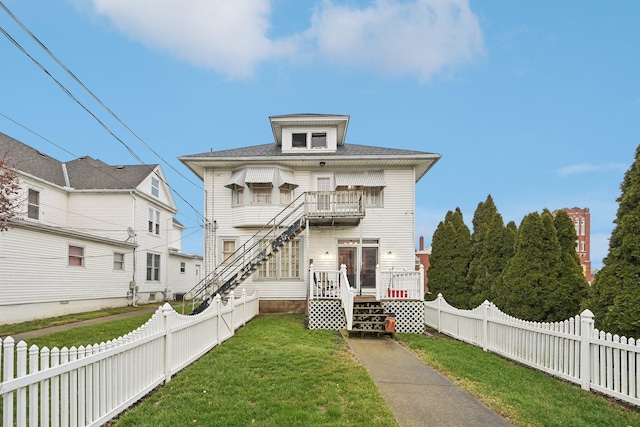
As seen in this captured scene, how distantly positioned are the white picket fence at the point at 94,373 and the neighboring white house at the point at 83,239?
36.2 feet

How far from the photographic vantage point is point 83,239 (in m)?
18.0

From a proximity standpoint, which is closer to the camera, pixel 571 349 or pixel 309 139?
pixel 571 349

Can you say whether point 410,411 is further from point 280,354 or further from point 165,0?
point 165,0

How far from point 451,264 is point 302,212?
256 inches

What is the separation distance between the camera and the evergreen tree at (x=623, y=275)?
20.3ft

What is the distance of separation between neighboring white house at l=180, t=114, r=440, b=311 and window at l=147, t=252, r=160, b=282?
398 inches

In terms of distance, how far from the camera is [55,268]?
16.2 m

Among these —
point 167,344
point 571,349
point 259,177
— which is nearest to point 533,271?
point 571,349

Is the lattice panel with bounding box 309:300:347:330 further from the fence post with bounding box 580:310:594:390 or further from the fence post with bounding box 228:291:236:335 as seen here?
the fence post with bounding box 580:310:594:390

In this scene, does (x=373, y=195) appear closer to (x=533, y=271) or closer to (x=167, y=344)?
(x=533, y=271)

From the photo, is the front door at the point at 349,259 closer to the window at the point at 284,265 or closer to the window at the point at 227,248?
the window at the point at 284,265

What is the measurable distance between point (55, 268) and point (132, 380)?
46.3 feet

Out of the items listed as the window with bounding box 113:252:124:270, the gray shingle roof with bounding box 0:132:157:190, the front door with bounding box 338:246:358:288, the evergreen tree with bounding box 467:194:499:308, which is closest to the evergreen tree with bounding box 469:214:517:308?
the evergreen tree with bounding box 467:194:499:308

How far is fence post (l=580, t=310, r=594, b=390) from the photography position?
6.11 m
